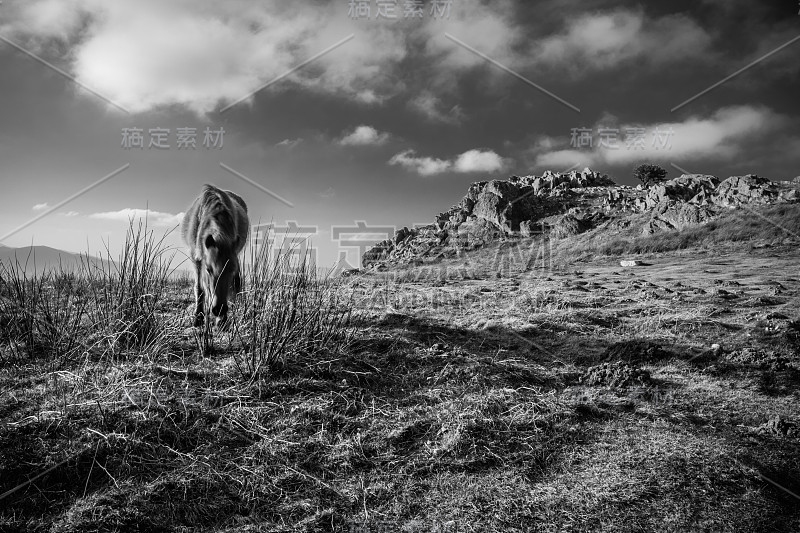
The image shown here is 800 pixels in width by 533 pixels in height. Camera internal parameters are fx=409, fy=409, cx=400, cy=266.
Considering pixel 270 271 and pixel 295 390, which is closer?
pixel 295 390

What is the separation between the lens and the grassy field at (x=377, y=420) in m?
2.44

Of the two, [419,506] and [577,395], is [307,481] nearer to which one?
[419,506]

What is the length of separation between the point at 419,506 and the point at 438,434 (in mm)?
754

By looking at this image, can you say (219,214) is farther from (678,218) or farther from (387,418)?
(678,218)

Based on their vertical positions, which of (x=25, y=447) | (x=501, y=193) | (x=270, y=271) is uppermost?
(x=501, y=193)

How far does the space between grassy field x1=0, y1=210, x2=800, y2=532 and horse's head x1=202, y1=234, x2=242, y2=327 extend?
0.52 meters

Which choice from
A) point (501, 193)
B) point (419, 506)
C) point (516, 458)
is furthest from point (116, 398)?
point (501, 193)

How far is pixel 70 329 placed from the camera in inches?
175

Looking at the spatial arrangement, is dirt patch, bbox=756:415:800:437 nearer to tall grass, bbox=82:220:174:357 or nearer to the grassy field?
the grassy field

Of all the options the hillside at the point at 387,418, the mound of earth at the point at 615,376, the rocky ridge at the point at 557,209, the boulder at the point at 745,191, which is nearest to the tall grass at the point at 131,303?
the hillside at the point at 387,418

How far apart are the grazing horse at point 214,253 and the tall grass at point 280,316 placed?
0.53m

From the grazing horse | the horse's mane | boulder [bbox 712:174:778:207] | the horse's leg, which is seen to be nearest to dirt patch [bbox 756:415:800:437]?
the grazing horse

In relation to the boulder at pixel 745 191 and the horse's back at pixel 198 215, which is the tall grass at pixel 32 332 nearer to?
the horse's back at pixel 198 215

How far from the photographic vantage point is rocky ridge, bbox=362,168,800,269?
25.1 meters
